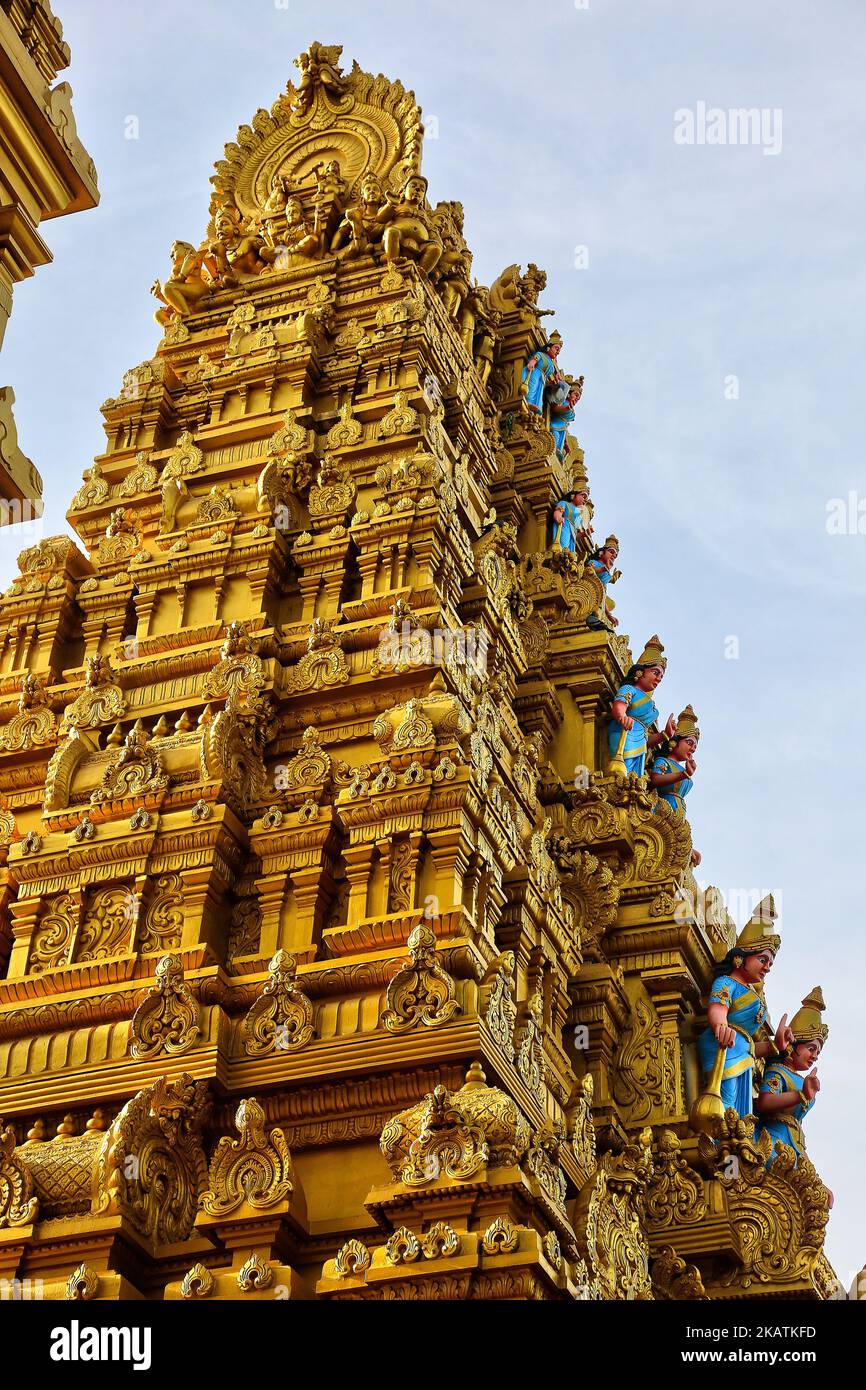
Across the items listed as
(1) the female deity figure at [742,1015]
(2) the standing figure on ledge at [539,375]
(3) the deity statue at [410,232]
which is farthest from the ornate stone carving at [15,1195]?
(2) the standing figure on ledge at [539,375]

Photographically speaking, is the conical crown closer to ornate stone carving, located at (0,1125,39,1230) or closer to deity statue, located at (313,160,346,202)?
deity statue, located at (313,160,346,202)

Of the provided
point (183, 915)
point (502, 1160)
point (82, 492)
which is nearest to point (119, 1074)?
point (183, 915)

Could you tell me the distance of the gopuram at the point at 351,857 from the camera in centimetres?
1549

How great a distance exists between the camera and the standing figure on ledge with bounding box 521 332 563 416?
33.4m

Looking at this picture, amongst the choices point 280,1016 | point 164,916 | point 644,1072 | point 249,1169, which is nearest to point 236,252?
point 164,916

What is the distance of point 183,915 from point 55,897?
1577 mm

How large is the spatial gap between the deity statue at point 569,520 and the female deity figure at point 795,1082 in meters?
8.37

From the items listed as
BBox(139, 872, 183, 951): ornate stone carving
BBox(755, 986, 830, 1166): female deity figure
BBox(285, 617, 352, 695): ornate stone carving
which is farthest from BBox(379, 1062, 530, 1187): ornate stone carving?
BBox(755, 986, 830, 1166): female deity figure

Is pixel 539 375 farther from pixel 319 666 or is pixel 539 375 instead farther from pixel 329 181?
pixel 319 666

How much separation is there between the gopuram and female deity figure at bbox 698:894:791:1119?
6cm

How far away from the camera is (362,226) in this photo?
2866 centimetres

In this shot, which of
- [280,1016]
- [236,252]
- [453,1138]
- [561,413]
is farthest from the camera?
[561,413]

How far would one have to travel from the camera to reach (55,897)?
19172 mm

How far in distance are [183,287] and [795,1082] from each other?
14.5 m
